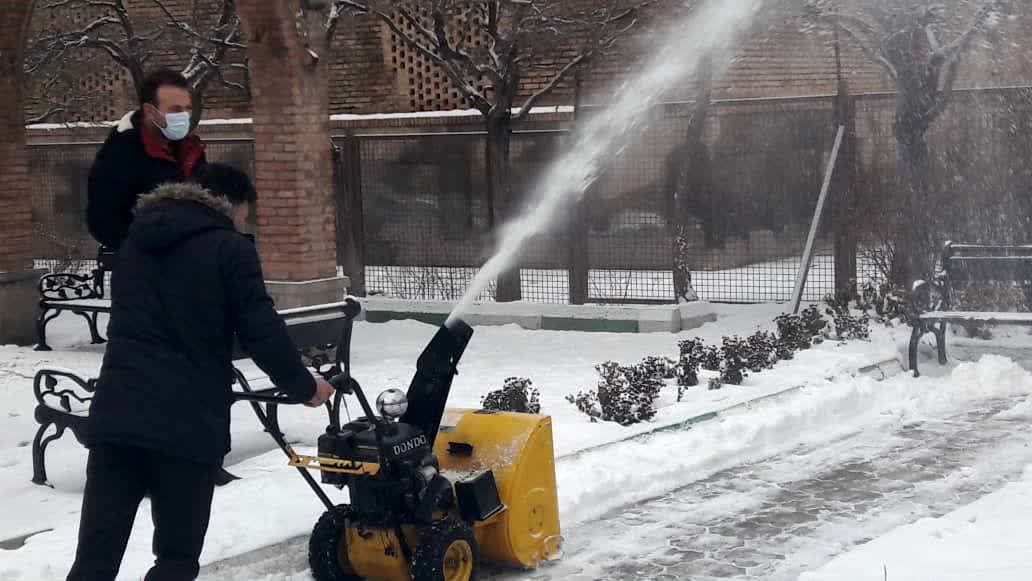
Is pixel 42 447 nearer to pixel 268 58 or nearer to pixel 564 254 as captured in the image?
pixel 268 58

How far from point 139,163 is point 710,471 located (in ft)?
12.9

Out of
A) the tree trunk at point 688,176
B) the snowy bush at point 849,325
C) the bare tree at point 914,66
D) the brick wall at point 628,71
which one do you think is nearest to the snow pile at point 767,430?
the snowy bush at point 849,325

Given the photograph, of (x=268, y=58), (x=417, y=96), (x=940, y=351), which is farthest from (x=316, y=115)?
(x=417, y=96)

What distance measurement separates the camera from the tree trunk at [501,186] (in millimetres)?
14219

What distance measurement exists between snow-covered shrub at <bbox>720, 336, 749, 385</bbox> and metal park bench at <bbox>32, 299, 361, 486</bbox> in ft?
8.85

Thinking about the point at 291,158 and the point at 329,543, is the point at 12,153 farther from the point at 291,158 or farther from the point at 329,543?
the point at 329,543

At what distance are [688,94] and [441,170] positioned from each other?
315 cm

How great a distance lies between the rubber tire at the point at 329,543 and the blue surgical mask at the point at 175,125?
1.66 metres

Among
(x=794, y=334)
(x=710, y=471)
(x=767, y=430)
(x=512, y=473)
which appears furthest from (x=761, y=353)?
(x=512, y=473)

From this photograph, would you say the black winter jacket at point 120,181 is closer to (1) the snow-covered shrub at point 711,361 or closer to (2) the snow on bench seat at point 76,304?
(1) the snow-covered shrub at point 711,361

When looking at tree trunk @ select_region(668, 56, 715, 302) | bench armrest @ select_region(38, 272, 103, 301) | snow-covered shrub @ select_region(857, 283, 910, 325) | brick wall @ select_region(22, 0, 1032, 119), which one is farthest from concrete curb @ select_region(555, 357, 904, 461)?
bench armrest @ select_region(38, 272, 103, 301)

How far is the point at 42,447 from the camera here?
7383mm

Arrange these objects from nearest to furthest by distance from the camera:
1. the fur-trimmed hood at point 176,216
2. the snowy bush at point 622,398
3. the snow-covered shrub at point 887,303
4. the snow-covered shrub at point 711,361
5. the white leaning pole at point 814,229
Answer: the fur-trimmed hood at point 176,216, the snowy bush at point 622,398, the snow-covered shrub at point 711,361, the snow-covered shrub at point 887,303, the white leaning pole at point 814,229

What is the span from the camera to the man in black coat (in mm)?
4309
